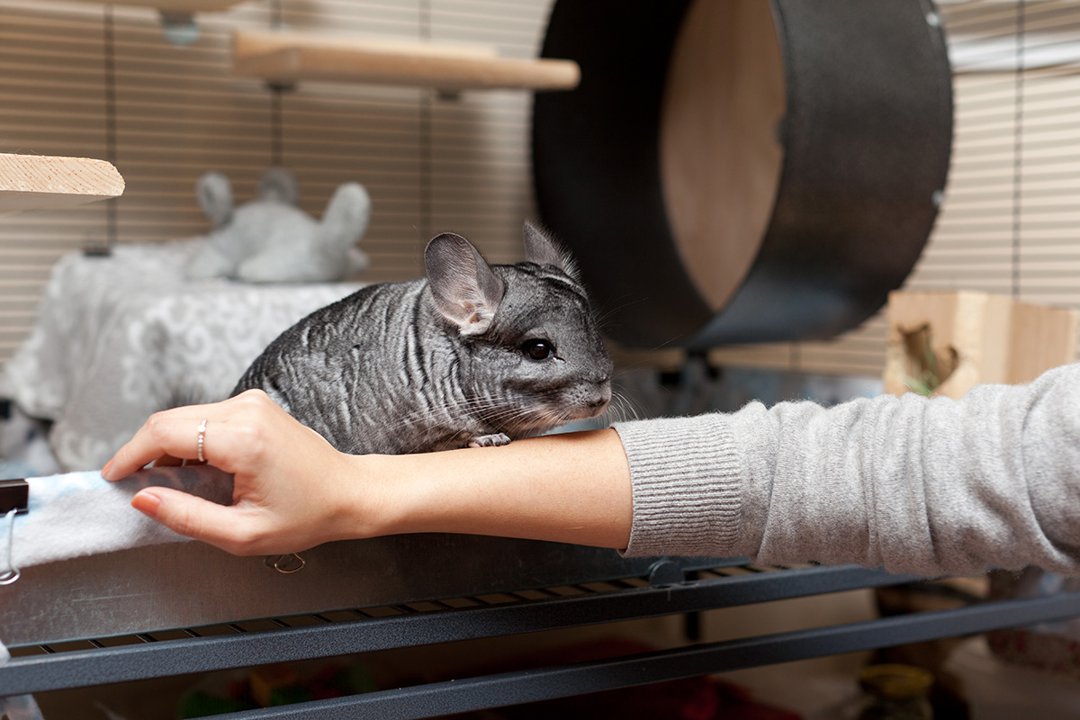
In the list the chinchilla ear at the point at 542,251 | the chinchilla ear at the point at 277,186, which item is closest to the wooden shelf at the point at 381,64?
the chinchilla ear at the point at 277,186

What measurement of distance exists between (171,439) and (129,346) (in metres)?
1.00

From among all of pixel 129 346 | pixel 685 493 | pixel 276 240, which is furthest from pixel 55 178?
pixel 276 240

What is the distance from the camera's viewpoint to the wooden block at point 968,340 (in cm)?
161

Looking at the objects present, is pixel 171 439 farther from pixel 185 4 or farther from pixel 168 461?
pixel 185 4

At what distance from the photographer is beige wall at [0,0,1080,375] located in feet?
6.93

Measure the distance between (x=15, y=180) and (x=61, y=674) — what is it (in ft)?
1.23

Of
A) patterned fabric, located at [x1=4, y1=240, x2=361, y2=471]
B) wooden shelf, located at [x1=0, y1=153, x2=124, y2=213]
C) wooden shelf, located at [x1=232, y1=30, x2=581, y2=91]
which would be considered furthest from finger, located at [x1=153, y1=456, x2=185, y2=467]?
wooden shelf, located at [x1=232, y1=30, x2=581, y2=91]

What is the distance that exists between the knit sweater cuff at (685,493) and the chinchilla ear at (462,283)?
0.59ft

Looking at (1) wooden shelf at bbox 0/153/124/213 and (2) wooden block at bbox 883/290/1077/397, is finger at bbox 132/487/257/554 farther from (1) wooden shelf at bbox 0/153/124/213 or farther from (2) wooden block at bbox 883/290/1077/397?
(2) wooden block at bbox 883/290/1077/397

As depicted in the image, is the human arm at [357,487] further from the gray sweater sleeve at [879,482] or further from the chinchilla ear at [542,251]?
the chinchilla ear at [542,251]

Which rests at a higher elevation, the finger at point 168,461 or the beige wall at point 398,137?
the beige wall at point 398,137

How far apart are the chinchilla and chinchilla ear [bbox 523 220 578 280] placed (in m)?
0.04

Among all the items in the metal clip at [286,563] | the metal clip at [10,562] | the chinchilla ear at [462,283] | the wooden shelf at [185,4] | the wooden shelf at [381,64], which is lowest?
the metal clip at [286,563]

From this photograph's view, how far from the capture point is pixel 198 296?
1.80 metres
